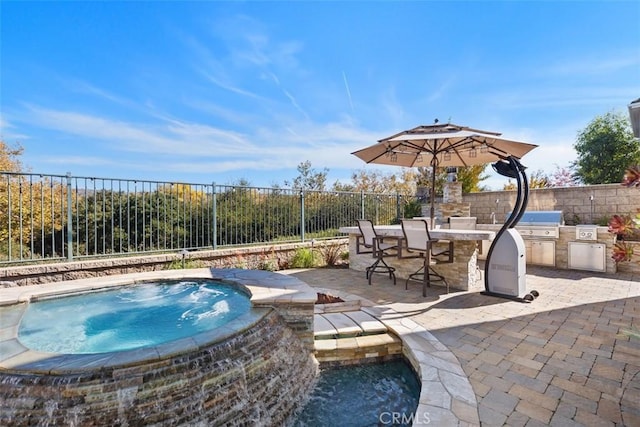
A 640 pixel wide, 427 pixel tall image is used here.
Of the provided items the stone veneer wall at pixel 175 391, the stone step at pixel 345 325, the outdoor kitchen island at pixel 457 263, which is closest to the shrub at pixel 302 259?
the outdoor kitchen island at pixel 457 263

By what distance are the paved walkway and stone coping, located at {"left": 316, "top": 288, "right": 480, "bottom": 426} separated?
0.08 metres

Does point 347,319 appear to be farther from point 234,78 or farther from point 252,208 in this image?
point 234,78

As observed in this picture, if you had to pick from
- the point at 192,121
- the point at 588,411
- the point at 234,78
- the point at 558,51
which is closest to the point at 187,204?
the point at 234,78

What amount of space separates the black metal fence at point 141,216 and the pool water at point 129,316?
1645 mm

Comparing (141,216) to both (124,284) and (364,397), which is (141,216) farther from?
(364,397)

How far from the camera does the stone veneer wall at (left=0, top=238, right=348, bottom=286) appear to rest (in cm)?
430

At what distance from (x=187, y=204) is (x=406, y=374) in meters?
5.18

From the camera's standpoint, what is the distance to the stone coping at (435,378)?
1.84 meters

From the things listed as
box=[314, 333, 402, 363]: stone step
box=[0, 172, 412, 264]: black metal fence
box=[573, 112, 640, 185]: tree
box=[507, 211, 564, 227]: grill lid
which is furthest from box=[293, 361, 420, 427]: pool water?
box=[573, 112, 640, 185]: tree

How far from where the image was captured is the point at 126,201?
18.0 ft

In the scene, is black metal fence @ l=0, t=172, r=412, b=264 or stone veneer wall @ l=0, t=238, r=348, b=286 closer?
stone veneer wall @ l=0, t=238, r=348, b=286

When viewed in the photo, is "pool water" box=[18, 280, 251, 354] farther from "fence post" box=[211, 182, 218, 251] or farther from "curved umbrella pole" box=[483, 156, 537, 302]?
"curved umbrella pole" box=[483, 156, 537, 302]

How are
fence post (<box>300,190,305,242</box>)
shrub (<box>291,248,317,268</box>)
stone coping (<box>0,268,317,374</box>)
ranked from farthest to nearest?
fence post (<box>300,190,305,242</box>), shrub (<box>291,248,317,268</box>), stone coping (<box>0,268,317,374</box>)

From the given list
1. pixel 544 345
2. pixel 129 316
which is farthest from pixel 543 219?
pixel 129 316
